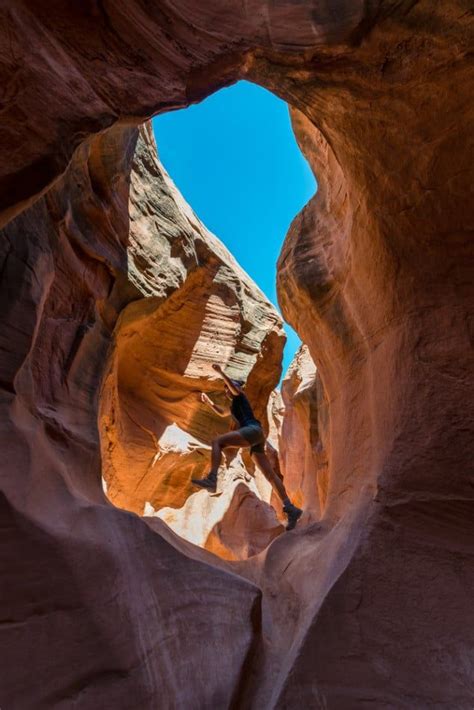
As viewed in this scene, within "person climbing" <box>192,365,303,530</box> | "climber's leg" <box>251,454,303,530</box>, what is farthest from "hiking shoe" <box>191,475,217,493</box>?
"climber's leg" <box>251,454,303,530</box>

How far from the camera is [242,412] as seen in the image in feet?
23.7

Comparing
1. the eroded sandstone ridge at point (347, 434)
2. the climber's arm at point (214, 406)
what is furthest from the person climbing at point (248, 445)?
the climber's arm at point (214, 406)

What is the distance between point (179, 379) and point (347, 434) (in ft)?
18.5

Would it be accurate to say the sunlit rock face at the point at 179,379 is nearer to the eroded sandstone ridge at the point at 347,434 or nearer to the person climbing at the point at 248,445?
the person climbing at the point at 248,445

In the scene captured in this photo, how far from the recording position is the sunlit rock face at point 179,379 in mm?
8641

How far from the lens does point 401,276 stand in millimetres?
4297

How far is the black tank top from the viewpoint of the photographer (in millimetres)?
7105

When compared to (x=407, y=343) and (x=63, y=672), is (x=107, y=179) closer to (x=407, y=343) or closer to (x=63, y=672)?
(x=407, y=343)

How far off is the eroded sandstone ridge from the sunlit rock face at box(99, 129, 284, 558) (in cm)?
385

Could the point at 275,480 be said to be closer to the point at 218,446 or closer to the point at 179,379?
the point at 218,446

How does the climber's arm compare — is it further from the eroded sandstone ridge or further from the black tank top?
the eroded sandstone ridge

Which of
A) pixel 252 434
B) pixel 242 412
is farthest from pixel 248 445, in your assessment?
pixel 242 412

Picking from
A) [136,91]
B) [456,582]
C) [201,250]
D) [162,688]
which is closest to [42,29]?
[136,91]

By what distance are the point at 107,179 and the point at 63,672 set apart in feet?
18.0
